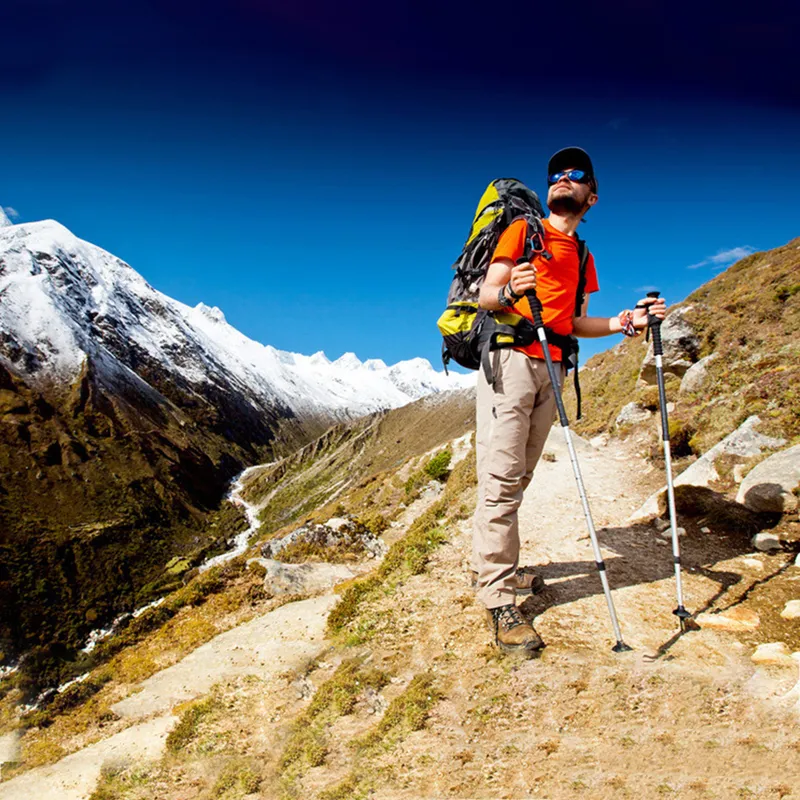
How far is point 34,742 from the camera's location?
231 inches

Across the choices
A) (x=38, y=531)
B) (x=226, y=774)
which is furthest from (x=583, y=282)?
(x=38, y=531)

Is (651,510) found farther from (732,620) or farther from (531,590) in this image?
(531,590)

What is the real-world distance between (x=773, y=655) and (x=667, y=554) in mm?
3336

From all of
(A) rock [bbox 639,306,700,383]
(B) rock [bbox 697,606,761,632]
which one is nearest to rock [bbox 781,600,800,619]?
(B) rock [bbox 697,606,761,632]

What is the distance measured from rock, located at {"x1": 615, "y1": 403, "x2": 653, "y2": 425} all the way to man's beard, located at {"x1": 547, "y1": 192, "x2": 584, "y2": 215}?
583 inches

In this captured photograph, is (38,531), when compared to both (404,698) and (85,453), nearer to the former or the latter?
(85,453)

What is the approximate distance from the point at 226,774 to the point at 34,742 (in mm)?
3383

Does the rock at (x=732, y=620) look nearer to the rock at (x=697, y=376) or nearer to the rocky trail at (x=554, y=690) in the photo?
the rocky trail at (x=554, y=690)

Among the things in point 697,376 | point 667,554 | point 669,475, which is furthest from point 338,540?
point 697,376

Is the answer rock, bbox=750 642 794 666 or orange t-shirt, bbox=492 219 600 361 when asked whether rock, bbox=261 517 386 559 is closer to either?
orange t-shirt, bbox=492 219 600 361

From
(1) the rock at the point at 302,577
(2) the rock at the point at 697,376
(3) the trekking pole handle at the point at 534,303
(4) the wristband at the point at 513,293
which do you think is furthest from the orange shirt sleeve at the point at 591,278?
(2) the rock at the point at 697,376

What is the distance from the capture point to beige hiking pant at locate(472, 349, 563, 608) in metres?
5.50

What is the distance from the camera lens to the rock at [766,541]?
7.28 m

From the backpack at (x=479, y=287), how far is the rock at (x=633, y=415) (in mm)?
14220
